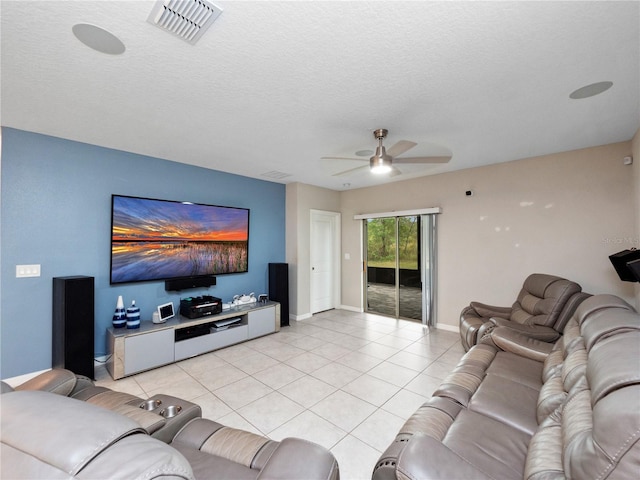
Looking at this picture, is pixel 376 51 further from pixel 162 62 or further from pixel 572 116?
pixel 572 116

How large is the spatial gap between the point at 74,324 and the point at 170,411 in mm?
2153

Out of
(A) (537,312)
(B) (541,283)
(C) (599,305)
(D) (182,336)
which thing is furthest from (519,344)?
(D) (182,336)

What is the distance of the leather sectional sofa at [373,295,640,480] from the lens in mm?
850

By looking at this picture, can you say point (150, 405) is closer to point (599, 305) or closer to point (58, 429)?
point (58, 429)

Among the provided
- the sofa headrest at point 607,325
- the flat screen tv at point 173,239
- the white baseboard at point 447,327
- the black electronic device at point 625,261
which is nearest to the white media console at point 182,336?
the flat screen tv at point 173,239

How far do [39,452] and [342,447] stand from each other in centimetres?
194

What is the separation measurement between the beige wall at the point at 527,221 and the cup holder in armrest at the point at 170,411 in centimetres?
428

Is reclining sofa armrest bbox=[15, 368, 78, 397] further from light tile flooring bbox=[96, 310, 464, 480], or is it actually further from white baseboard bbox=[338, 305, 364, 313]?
white baseboard bbox=[338, 305, 364, 313]

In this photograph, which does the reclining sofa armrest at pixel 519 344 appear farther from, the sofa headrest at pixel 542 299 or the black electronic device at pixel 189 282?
the black electronic device at pixel 189 282

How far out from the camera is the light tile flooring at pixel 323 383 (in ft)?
7.14

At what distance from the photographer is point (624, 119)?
2.68 metres

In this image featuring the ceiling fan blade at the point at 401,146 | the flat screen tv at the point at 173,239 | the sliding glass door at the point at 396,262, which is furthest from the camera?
the sliding glass door at the point at 396,262

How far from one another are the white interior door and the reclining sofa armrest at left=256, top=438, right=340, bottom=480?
4579 millimetres

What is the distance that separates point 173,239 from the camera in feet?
12.5
